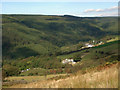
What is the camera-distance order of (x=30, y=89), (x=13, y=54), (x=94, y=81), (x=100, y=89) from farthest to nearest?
(x=13, y=54) < (x=94, y=81) < (x=30, y=89) < (x=100, y=89)

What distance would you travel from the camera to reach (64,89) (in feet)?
11.3

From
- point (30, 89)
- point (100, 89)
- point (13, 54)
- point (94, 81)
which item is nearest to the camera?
point (100, 89)

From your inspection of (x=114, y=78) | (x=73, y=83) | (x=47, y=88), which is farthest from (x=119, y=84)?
(x=47, y=88)

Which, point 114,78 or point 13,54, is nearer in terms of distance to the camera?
point 114,78

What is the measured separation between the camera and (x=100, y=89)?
131 inches

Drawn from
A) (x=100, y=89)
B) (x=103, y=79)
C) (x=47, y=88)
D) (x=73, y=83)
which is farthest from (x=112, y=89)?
(x=47, y=88)

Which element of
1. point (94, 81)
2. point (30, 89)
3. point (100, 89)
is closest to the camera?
point (100, 89)

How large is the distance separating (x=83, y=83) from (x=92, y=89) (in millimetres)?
399

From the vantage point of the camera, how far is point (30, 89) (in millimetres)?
3545

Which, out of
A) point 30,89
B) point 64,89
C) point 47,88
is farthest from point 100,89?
point 30,89

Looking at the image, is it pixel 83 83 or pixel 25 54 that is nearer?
pixel 83 83

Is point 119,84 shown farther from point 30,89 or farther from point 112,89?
point 30,89

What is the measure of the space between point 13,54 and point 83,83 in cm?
20059

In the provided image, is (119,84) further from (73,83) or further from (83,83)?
(73,83)
